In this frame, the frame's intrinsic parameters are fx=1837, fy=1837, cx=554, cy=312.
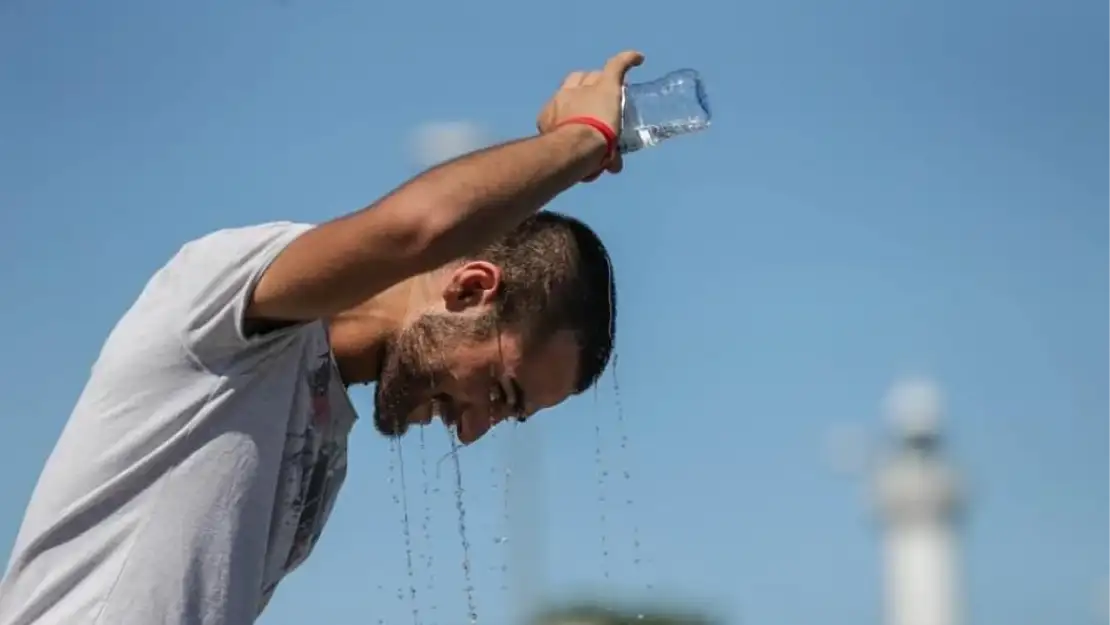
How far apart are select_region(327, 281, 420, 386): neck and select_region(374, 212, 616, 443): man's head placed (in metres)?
0.03

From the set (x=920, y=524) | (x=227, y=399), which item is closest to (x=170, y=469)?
(x=227, y=399)

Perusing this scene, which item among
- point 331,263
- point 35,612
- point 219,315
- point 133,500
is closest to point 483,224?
point 331,263

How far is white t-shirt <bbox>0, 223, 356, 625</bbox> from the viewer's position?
3.81 meters

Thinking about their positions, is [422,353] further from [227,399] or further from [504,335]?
[227,399]

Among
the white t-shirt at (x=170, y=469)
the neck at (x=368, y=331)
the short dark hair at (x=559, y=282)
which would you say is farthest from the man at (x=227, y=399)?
the short dark hair at (x=559, y=282)

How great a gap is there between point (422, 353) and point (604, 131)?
28.4 inches

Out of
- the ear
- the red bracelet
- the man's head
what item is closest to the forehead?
the man's head

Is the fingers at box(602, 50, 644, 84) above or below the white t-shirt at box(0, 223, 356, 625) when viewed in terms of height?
above

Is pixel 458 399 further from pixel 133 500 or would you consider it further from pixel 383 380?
pixel 133 500

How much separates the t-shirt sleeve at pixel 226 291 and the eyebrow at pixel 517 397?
715mm

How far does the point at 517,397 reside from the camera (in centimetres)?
453

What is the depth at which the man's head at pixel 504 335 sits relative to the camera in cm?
436

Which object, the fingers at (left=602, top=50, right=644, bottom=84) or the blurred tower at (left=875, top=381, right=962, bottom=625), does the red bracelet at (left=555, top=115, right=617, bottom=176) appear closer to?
the fingers at (left=602, top=50, right=644, bottom=84)

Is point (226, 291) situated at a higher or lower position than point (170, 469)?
higher
